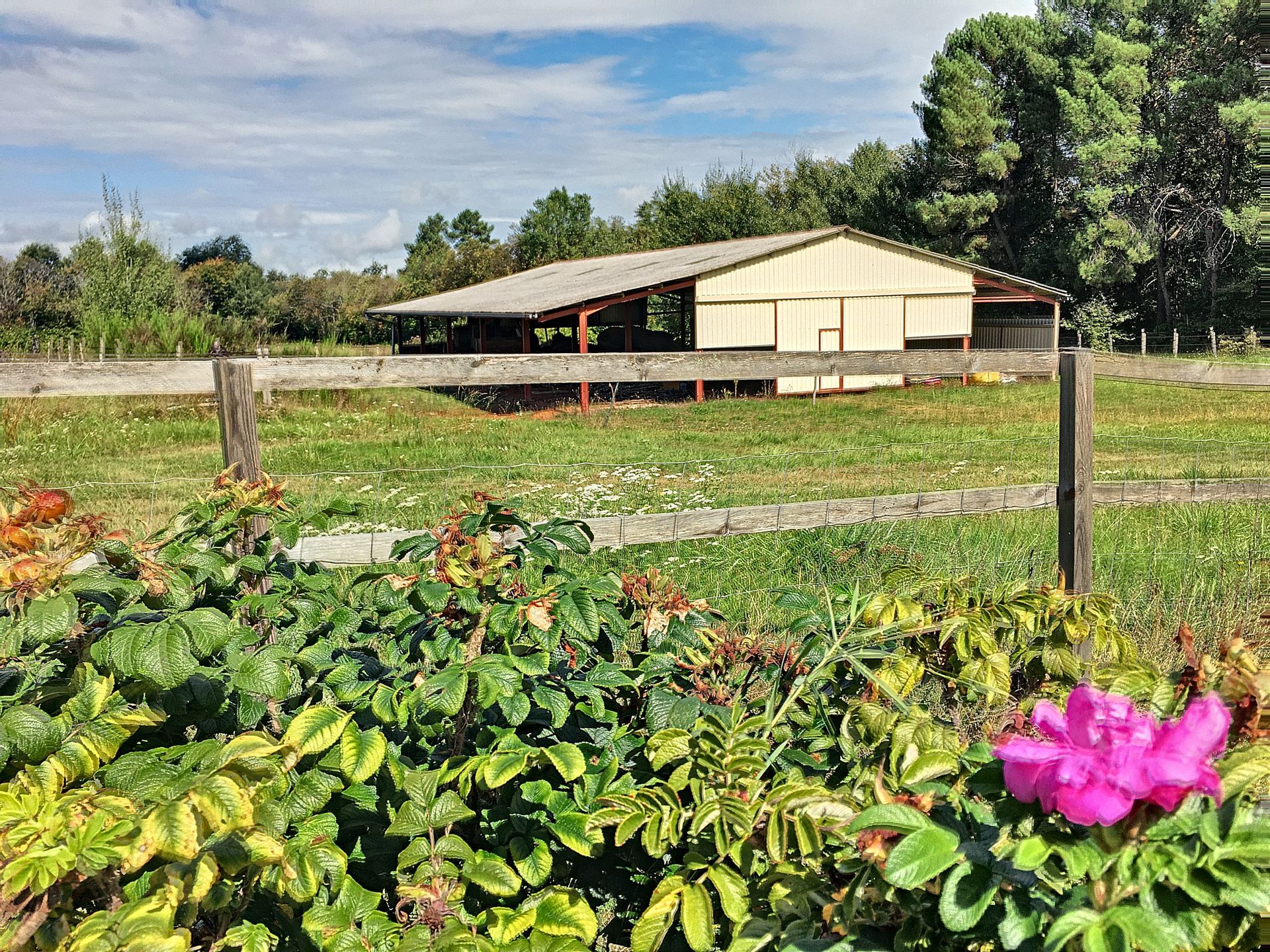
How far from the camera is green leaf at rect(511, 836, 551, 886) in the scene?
1589 mm

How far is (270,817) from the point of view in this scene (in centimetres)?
147

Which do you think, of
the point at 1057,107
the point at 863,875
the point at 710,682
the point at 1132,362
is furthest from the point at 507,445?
the point at 1057,107

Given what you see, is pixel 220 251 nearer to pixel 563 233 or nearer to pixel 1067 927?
pixel 563 233

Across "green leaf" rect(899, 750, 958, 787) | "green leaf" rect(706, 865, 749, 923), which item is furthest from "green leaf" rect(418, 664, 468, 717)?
"green leaf" rect(899, 750, 958, 787)

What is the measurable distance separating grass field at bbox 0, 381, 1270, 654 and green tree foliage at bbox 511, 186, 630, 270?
39.5 metres

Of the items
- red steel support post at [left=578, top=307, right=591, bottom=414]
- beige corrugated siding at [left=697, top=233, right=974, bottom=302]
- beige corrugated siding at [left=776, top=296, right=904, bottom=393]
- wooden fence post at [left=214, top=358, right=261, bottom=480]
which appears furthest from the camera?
beige corrugated siding at [left=776, top=296, right=904, bottom=393]

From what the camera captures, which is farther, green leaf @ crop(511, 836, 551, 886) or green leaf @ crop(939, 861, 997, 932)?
green leaf @ crop(511, 836, 551, 886)

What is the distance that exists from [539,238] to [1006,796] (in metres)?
62.8

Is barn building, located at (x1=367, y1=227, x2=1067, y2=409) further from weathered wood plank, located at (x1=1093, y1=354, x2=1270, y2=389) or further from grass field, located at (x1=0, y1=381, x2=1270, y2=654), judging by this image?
weathered wood plank, located at (x1=1093, y1=354, x2=1270, y2=389)

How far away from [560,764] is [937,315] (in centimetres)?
2646

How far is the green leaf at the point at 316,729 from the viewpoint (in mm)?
1637

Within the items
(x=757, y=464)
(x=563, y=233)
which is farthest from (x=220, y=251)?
(x=757, y=464)

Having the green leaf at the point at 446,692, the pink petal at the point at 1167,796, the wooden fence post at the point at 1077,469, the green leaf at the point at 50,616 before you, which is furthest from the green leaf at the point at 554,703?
the wooden fence post at the point at 1077,469

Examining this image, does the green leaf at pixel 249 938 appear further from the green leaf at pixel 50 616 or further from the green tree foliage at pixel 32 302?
the green tree foliage at pixel 32 302
